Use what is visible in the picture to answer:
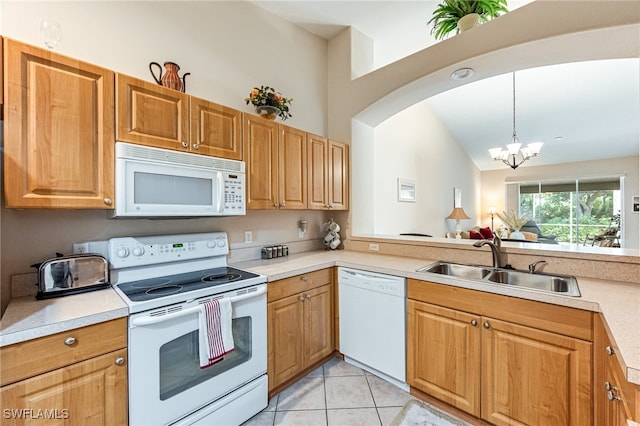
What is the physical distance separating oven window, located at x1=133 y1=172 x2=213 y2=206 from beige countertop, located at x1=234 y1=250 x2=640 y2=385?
67 centimetres

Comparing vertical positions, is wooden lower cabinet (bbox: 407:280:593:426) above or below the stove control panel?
below

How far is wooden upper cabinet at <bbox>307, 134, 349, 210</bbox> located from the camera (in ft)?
8.66

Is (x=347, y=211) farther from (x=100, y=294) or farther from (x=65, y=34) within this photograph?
(x=65, y=34)

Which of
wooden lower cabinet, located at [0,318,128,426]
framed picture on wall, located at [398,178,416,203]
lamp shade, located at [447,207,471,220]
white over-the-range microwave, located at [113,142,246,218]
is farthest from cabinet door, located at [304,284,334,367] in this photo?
lamp shade, located at [447,207,471,220]

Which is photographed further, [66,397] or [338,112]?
[338,112]

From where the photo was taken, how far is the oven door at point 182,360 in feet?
4.30

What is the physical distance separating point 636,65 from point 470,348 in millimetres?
4895

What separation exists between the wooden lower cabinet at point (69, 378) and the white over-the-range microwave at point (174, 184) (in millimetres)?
642

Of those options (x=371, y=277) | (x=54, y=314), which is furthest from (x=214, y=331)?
(x=371, y=277)

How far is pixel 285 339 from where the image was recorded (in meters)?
2.01

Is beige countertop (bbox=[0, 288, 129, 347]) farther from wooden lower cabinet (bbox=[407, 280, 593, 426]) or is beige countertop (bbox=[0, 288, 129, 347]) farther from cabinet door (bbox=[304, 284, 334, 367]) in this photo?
wooden lower cabinet (bbox=[407, 280, 593, 426])

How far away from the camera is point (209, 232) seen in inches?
86.5

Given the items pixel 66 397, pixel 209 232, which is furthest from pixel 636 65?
pixel 66 397

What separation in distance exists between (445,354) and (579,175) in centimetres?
758
